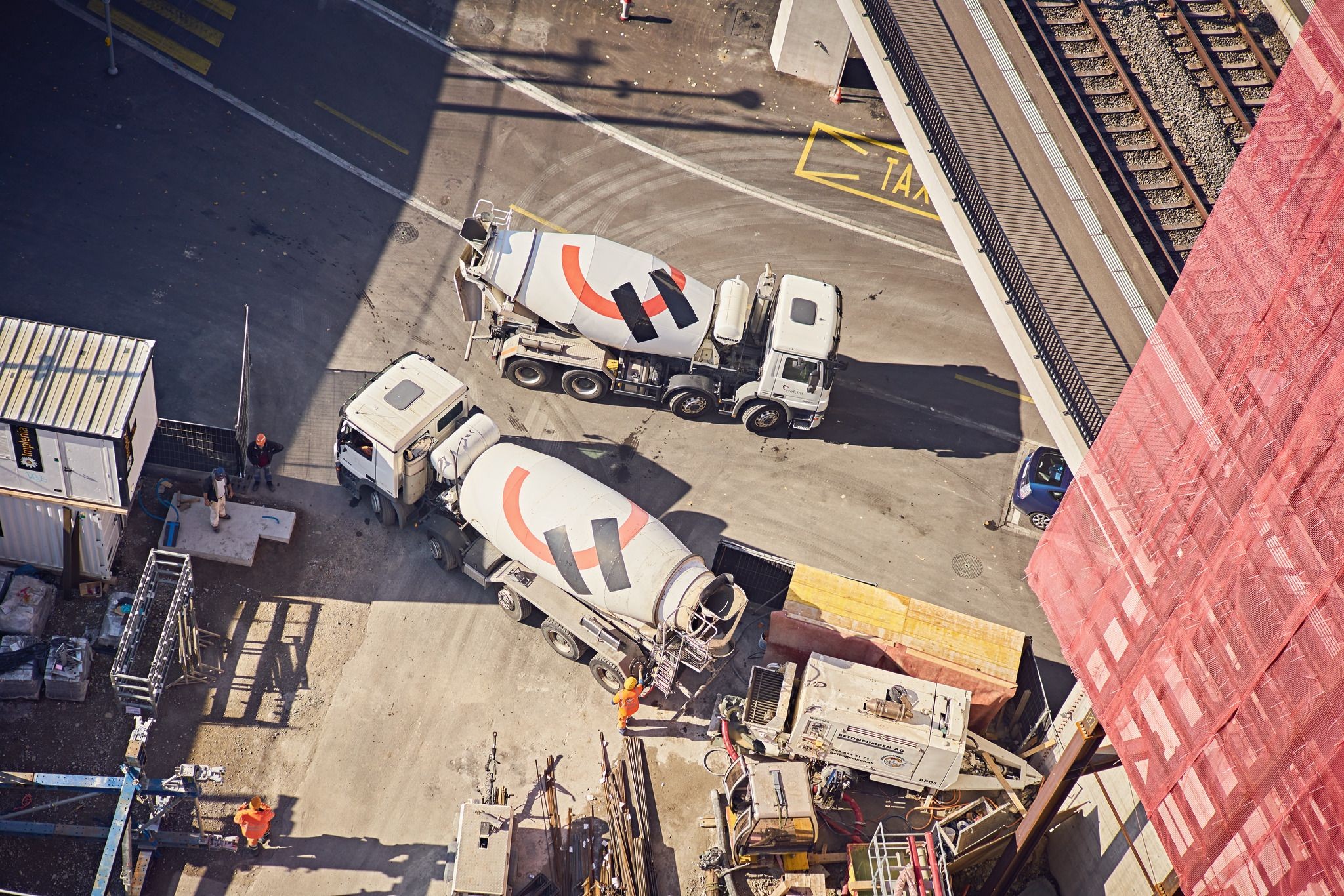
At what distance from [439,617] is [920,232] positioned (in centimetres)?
1774

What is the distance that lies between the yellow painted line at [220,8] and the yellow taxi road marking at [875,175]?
17.2 meters

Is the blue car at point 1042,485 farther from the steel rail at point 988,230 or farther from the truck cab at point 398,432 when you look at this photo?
the truck cab at point 398,432

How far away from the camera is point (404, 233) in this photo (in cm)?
3244

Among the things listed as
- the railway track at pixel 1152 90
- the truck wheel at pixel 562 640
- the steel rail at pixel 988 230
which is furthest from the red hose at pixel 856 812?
the railway track at pixel 1152 90

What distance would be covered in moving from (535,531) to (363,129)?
15896 mm

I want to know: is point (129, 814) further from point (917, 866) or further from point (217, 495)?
point (917, 866)

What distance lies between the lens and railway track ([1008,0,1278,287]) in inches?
1101

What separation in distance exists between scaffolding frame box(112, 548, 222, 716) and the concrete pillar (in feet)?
76.2

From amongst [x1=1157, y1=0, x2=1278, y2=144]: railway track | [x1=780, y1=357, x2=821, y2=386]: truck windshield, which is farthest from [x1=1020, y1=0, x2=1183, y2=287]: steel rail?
[x1=780, y1=357, x2=821, y2=386]: truck windshield

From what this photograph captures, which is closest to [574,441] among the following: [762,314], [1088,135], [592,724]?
[762,314]

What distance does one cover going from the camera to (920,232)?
34.8 metres

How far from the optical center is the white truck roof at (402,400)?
82.8 feet

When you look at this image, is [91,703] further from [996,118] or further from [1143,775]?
[996,118]

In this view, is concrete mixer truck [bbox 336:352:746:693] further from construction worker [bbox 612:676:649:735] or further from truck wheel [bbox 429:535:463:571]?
construction worker [bbox 612:676:649:735]
